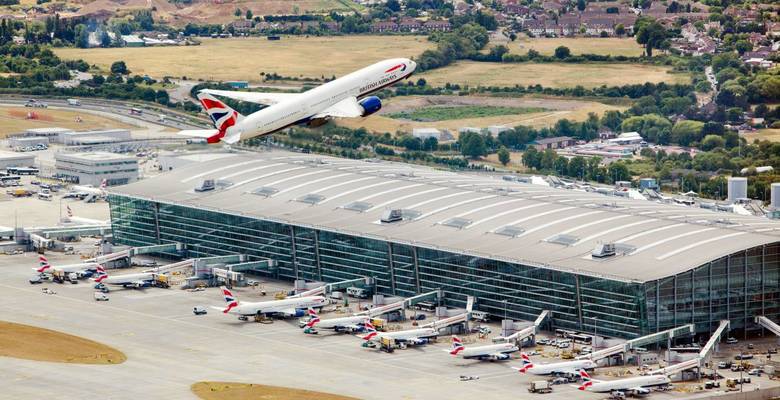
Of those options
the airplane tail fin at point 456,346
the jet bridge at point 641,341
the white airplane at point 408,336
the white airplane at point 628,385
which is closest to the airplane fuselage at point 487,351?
the airplane tail fin at point 456,346

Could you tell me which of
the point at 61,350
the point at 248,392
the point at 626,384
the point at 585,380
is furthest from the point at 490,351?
the point at 61,350

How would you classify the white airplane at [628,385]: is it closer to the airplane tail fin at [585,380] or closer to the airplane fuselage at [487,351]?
the airplane tail fin at [585,380]

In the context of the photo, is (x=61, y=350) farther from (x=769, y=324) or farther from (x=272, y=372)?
(x=769, y=324)

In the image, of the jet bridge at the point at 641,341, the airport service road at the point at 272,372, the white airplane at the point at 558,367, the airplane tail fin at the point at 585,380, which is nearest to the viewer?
the airplane tail fin at the point at 585,380

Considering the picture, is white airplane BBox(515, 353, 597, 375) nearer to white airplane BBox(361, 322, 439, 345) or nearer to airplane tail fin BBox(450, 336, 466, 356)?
airplane tail fin BBox(450, 336, 466, 356)

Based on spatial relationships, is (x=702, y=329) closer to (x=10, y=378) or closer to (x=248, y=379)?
(x=248, y=379)

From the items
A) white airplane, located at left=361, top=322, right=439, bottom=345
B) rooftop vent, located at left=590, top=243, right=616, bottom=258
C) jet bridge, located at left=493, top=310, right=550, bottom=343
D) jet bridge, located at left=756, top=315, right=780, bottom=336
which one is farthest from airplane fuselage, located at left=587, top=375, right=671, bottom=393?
white airplane, located at left=361, top=322, right=439, bottom=345

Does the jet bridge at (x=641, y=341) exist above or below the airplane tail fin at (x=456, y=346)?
above
